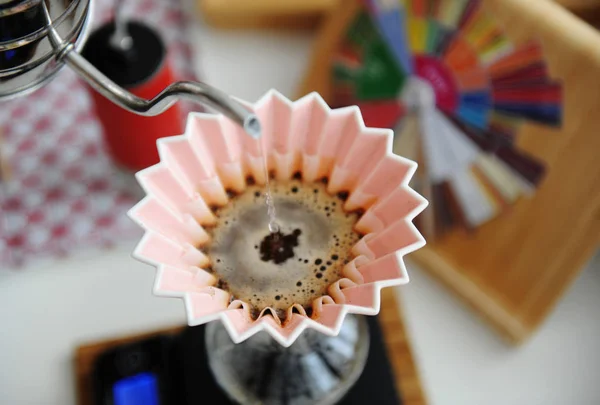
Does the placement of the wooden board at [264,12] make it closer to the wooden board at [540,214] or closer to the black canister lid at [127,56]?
the wooden board at [540,214]

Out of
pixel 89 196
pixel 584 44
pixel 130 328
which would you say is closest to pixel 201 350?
pixel 130 328

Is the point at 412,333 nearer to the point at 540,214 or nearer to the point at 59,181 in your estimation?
the point at 540,214

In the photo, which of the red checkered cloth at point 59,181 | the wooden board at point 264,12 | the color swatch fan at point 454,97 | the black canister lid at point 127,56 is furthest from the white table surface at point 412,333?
the wooden board at point 264,12

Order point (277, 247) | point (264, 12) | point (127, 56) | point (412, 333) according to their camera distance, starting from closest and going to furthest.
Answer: point (277, 247) → point (127, 56) → point (412, 333) → point (264, 12)

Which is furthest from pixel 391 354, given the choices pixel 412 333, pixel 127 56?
pixel 127 56

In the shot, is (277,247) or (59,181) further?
(59,181)

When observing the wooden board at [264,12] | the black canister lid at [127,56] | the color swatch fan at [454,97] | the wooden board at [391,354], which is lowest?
the wooden board at [391,354]
